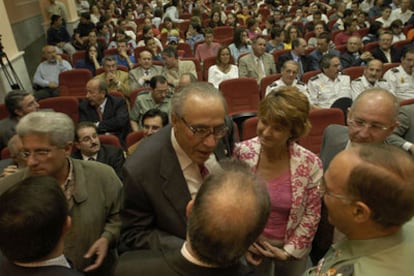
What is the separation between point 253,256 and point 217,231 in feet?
2.63

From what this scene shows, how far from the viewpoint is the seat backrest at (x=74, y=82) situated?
516 centimetres

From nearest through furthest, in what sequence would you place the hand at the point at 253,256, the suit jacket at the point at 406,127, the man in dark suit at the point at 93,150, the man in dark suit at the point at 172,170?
the man in dark suit at the point at 172,170 → the hand at the point at 253,256 → the suit jacket at the point at 406,127 → the man in dark suit at the point at 93,150

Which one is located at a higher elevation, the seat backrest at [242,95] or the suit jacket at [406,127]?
the suit jacket at [406,127]

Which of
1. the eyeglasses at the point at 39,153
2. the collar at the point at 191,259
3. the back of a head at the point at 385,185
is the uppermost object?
the back of a head at the point at 385,185

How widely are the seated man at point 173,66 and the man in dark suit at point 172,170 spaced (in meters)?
3.58

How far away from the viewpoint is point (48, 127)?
1462 millimetres

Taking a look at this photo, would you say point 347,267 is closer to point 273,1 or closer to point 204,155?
point 204,155

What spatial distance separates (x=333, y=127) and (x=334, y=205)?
1.19 m

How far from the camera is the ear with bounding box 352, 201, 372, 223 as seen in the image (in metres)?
0.93

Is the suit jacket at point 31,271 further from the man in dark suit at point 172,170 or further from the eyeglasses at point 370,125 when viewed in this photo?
the eyeglasses at point 370,125

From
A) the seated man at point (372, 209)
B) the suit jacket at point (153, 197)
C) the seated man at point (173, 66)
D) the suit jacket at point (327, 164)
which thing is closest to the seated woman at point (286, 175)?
the suit jacket at point (327, 164)

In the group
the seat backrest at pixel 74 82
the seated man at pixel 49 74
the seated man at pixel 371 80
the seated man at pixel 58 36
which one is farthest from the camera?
the seated man at pixel 58 36

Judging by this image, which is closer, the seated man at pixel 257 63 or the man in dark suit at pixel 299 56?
the seated man at pixel 257 63

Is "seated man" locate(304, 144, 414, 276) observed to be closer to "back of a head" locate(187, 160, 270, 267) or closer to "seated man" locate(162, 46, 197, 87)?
"back of a head" locate(187, 160, 270, 267)
